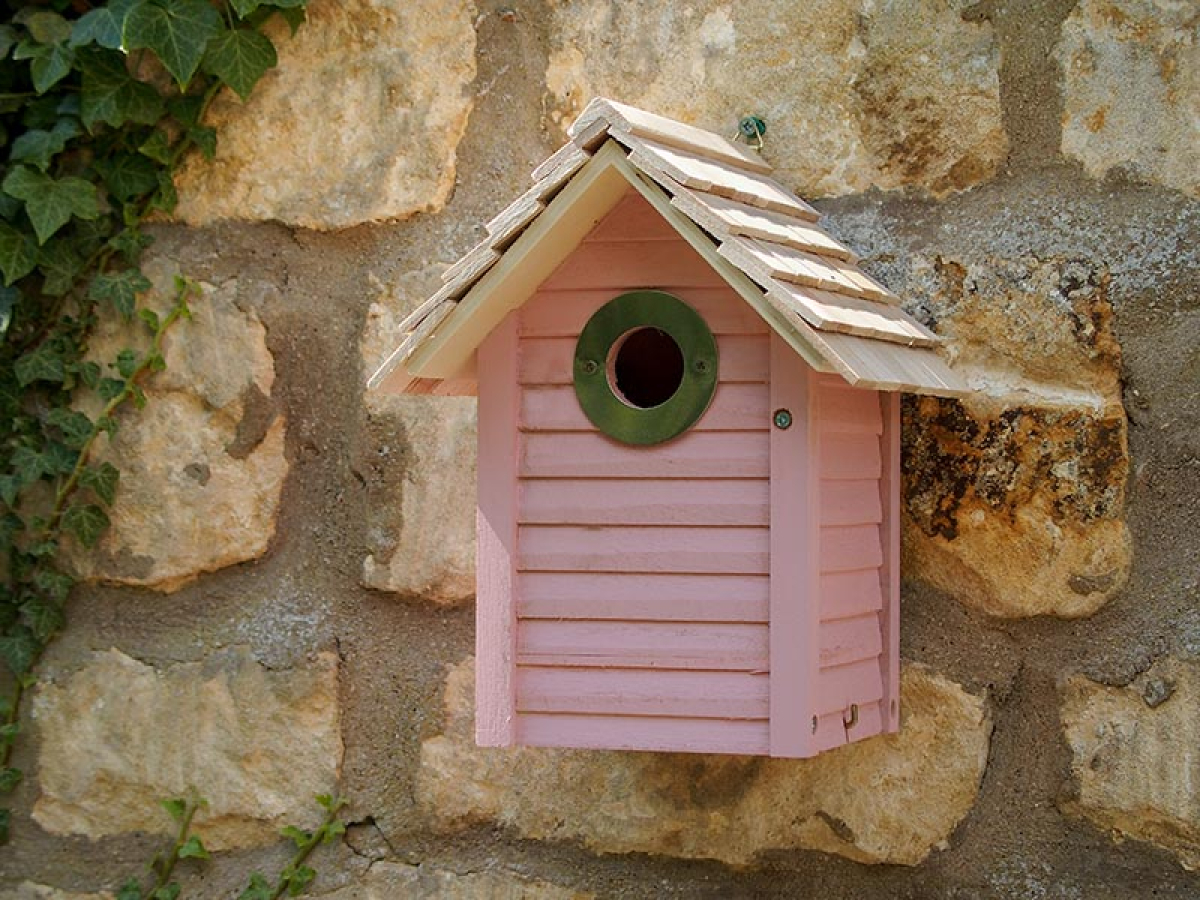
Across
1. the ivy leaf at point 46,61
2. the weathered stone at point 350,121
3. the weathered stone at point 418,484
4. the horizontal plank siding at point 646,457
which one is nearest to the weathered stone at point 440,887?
the weathered stone at point 418,484

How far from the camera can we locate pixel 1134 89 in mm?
1718

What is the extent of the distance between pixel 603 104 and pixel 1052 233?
1.68 feet

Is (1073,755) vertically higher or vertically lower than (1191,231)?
lower

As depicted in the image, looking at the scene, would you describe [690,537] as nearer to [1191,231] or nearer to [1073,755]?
[1073,755]

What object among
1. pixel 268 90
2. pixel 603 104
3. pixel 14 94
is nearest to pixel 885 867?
pixel 603 104

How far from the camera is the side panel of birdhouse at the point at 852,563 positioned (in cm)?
159

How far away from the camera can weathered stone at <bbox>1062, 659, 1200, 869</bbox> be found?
5.49ft

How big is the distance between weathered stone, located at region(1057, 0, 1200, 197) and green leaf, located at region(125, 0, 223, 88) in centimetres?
91

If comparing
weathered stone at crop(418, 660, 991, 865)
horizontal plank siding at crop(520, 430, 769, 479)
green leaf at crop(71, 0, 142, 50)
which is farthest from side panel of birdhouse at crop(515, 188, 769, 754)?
green leaf at crop(71, 0, 142, 50)

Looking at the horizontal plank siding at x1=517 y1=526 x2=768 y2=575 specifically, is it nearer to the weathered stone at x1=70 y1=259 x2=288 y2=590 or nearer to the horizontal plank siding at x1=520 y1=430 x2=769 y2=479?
the horizontal plank siding at x1=520 y1=430 x2=769 y2=479

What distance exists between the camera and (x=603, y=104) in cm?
151

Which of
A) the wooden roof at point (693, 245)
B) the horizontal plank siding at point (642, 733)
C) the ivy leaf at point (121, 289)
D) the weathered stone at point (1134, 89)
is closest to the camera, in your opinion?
the wooden roof at point (693, 245)

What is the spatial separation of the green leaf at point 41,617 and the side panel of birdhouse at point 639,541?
0.67 m

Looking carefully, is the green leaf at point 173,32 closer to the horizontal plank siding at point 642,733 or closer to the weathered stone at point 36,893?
the horizontal plank siding at point 642,733
